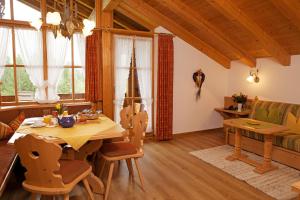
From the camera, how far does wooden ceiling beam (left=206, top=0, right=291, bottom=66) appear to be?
3.37 meters

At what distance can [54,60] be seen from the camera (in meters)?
4.08

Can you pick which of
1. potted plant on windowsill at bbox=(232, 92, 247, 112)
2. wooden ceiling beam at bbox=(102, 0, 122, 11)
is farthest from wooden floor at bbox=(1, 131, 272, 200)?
wooden ceiling beam at bbox=(102, 0, 122, 11)

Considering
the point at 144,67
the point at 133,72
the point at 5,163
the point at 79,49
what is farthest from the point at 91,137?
the point at 144,67

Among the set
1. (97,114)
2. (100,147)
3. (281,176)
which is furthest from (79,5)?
(281,176)

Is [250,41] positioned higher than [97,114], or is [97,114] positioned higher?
[250,41]

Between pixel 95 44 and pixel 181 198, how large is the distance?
3034 mm

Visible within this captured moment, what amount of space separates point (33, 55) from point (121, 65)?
1575mm

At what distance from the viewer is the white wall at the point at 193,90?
5012 mm

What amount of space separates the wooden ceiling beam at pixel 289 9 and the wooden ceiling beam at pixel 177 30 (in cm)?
198

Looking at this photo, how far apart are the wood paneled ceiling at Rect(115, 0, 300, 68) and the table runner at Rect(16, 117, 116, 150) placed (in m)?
2.34

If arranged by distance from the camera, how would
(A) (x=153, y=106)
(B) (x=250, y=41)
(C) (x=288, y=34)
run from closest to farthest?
(C) (x=288, y=34) < (B) (x=250, y=41) < (A) (x=153, y=106)

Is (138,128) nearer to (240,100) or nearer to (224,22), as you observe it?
(224,22)

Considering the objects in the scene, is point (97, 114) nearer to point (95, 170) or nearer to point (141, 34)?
point (95, 170)

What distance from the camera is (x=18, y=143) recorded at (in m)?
1.79
